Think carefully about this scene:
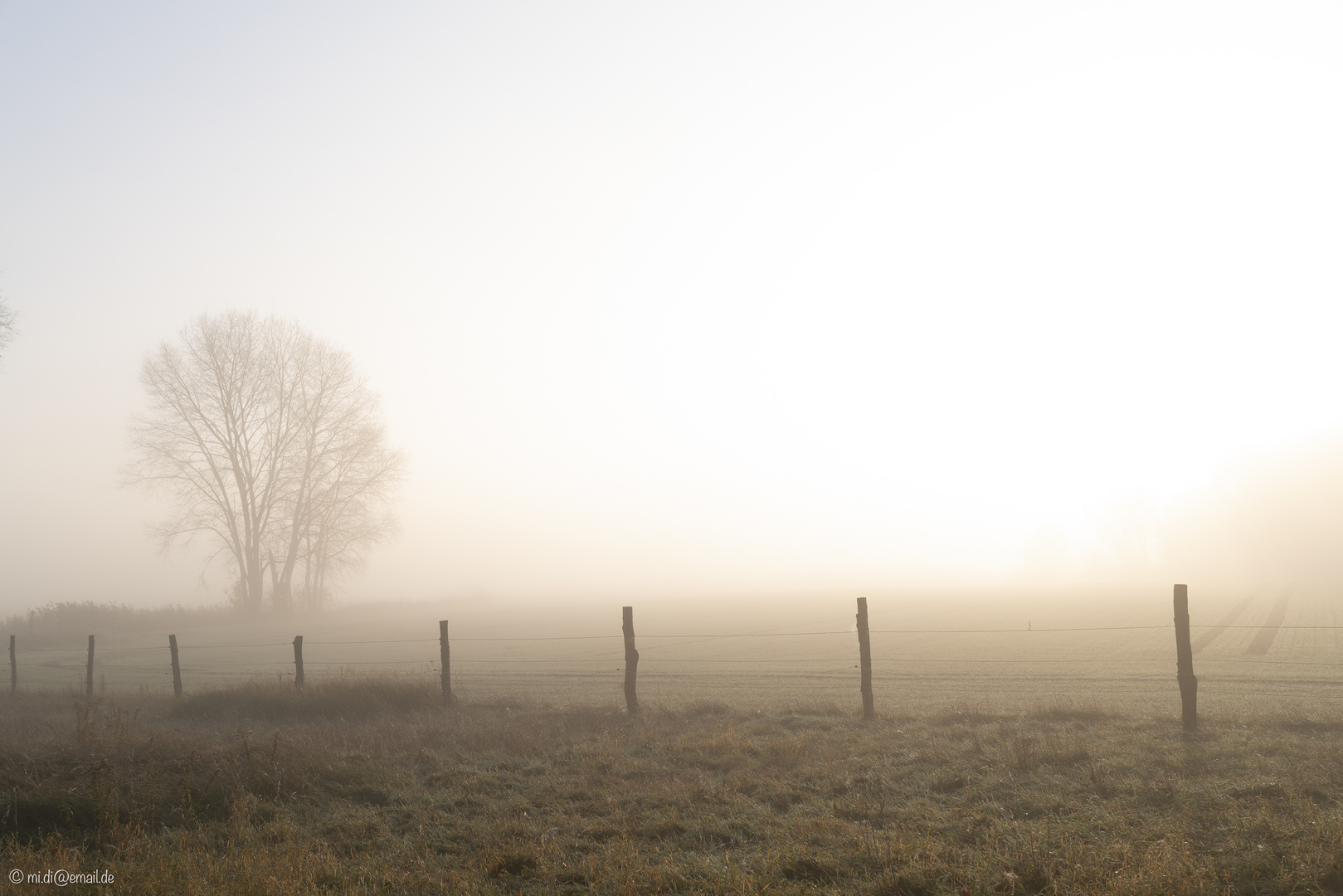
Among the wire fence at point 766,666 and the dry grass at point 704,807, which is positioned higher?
the dry grass at point 704,807

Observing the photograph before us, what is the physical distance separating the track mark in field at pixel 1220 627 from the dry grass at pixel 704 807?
1786 cm

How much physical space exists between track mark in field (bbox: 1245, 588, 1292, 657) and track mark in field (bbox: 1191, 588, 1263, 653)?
4.15 feet

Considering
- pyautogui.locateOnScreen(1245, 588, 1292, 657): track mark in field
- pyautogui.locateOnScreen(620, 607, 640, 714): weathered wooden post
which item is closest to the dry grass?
pyautogui.locateOnScreen(620, 607, 640, 714): weathered wooden post

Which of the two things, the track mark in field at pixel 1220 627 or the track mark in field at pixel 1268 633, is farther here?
the track mark in field at pixel 1220 627

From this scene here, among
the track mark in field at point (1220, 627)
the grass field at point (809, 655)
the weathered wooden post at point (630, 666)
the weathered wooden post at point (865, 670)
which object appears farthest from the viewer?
the track mark in field at point (1220, 627)

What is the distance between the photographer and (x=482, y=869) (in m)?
6.94

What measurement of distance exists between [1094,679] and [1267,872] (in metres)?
14.9

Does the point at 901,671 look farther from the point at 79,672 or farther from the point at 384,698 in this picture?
the point at 79,672

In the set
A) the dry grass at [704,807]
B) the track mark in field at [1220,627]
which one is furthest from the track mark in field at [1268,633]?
the dry grass at [704,807]

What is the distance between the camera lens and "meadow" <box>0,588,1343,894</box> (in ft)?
21.2

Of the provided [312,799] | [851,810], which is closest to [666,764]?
[851,810]

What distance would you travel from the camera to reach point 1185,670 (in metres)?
12.1

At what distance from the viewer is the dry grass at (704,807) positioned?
6.36 m

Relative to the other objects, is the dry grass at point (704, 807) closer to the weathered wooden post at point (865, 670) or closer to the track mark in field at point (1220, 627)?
the weathered wooden post at point (865, 670)
